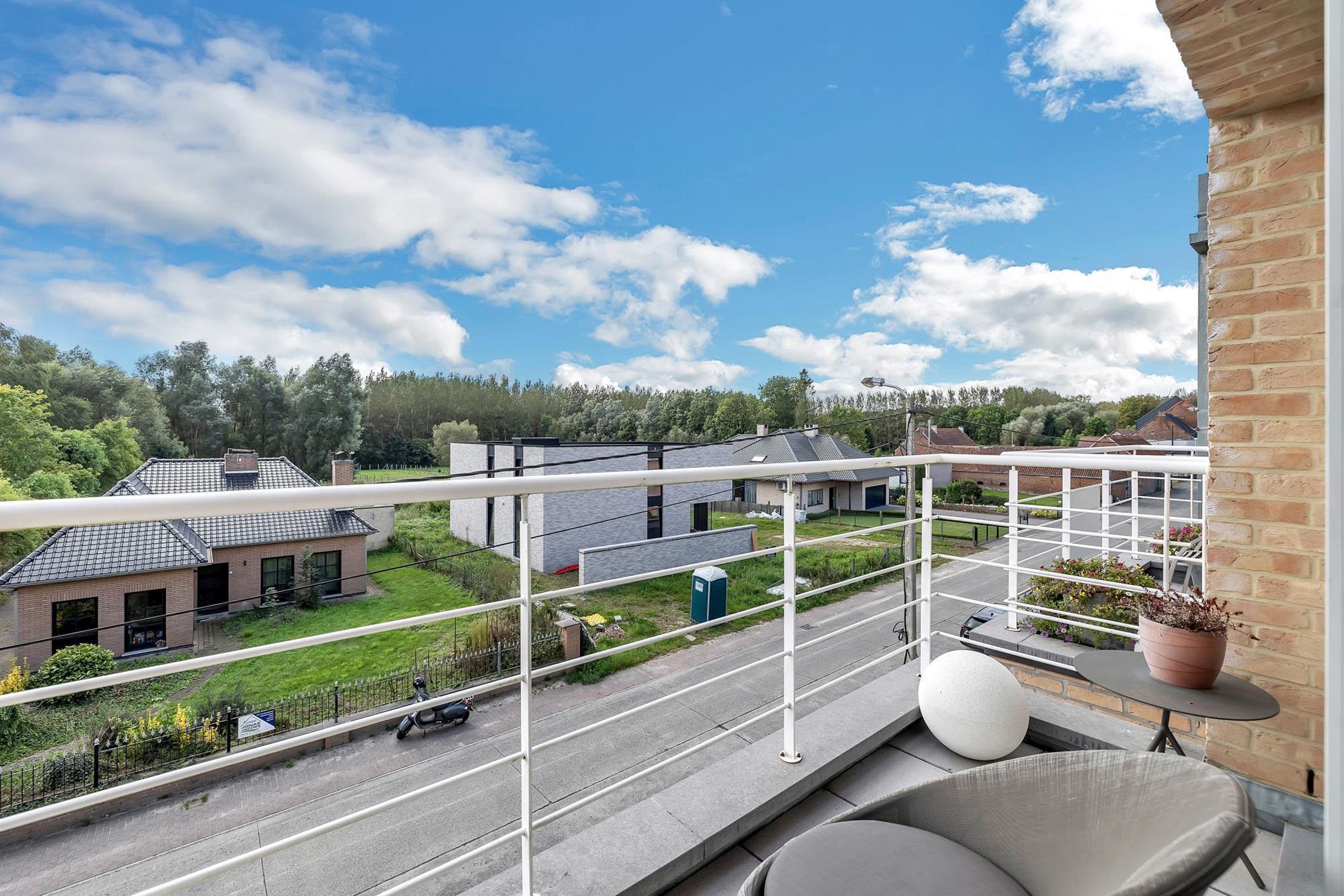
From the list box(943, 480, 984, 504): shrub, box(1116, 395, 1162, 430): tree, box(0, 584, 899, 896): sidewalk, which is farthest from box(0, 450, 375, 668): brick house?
box(1116, 395, 1162, 430): tree

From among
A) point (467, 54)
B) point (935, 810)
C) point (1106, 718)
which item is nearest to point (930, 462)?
point (1106, 718)

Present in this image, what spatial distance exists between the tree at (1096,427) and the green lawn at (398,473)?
3419 cm

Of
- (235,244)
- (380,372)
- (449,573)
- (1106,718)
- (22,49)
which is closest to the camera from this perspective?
(1106,718)

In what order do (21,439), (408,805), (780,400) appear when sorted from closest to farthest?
(408,805) → (21,439) → (780,400)

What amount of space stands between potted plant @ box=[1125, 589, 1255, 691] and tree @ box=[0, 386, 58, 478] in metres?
34.0

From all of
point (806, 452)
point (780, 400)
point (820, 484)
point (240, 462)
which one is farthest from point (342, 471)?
point (780, 400)

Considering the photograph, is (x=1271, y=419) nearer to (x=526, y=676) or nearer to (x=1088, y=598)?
(x=526, y=676)

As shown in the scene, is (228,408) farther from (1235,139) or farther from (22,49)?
(1235,139)

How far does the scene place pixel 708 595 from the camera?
1203cm

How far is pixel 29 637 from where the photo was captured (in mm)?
11070

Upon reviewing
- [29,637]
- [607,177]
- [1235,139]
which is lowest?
[29,637]

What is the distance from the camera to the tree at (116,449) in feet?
83.6

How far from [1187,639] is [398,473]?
118ft

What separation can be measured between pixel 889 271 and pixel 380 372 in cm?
4164
